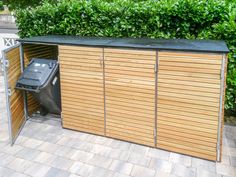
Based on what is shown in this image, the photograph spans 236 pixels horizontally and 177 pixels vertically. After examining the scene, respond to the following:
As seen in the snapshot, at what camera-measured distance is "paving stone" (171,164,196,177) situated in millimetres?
2992

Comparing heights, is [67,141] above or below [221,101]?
below

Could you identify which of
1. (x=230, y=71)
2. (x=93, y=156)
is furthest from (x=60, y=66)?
(x=230, y=71)

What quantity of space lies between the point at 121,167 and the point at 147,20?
8.10 feet

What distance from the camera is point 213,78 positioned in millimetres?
2996

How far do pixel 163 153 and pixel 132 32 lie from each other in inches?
85.0

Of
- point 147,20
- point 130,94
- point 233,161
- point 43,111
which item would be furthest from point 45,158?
point 147,20

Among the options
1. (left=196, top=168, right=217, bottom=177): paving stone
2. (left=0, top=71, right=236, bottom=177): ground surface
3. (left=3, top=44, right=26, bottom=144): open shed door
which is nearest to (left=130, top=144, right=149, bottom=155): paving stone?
(left=0, top=71, right=236, bottom=177): ground surface

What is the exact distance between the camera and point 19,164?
3.21 metres

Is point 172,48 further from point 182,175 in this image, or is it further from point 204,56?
point 182,175

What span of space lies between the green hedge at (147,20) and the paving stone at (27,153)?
2379 millimetres

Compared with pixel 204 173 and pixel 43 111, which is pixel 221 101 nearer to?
pixel 204 173

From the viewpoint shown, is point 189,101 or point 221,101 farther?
point 189,101

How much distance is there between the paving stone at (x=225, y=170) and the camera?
300 cm

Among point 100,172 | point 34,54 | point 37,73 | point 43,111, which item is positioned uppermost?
point 34,54
